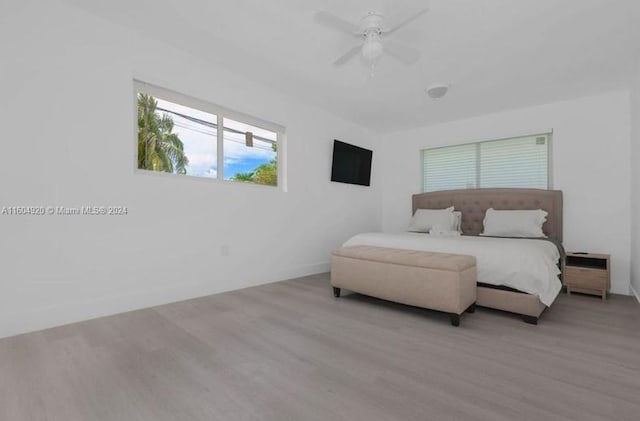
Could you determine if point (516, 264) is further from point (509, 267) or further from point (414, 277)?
point (414, 277)

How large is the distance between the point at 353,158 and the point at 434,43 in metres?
2.34

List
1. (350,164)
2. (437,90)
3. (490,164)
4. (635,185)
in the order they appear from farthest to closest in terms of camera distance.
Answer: (350,164)
(490,164)
(437,90)
(635,185)

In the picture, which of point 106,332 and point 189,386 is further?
point 106,332

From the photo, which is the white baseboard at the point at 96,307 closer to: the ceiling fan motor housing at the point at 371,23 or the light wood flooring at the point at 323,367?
the light wood flooring at the point at 323,367

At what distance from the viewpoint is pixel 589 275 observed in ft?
10.1

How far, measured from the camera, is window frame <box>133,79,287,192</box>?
8.66 ft

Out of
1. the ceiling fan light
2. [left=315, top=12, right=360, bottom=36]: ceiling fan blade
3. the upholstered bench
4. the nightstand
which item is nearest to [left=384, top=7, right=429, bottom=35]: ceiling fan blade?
the ceiling fan light

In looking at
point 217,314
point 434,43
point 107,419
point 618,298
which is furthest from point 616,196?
point 107,419

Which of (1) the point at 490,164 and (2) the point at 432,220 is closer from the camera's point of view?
(2) the point at 432,220

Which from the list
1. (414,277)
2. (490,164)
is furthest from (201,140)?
(490,164)

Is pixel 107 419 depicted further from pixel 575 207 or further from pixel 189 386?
pixel 575 207

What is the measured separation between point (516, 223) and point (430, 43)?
7.74 feet

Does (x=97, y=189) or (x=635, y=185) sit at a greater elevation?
(x=635, y=185)

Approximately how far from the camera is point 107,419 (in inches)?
47.4
